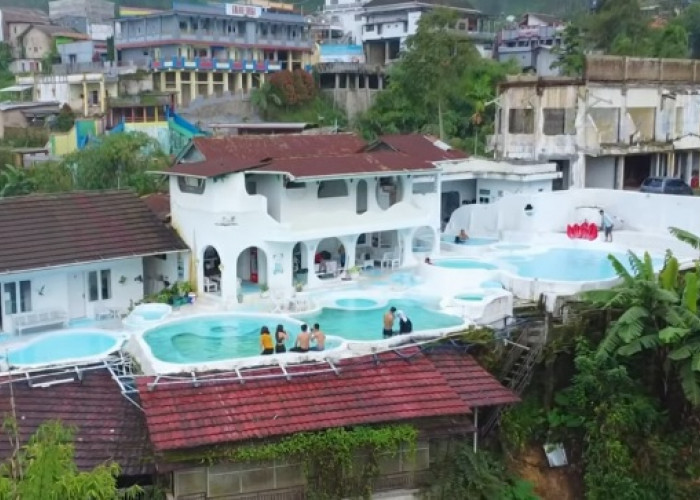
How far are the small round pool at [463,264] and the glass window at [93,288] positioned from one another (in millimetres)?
10331

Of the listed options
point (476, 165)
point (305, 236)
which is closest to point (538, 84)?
point (476, 165)

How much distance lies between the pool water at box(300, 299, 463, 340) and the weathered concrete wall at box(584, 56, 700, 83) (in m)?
18.8

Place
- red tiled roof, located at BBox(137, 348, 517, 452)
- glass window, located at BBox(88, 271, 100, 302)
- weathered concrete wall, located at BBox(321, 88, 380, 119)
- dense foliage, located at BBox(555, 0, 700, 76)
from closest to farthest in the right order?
red tiled roof, located at BBox(137, 348, 517, 452) → glass window, located at BBox(88, 271, 100, 302) → dense foliage, located at BBox(555, 0, 700, 76) → weathered concrete wall, located at BBox(321, 88, 380, 119)

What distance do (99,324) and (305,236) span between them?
616 cm

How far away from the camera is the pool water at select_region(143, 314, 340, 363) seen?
19.8m

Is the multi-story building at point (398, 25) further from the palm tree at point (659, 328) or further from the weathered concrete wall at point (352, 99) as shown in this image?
the palm tree at point (659, 328)

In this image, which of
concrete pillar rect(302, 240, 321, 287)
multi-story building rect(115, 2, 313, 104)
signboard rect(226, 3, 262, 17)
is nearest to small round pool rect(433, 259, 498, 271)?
concrete pillar rect(302, 240, 321, 287)

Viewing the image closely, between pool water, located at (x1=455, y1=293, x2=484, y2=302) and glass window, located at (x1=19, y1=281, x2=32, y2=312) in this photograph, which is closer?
glass window, located at (x1=19, y1=281, x2=32, y2=312)

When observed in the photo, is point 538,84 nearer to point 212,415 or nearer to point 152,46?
point 212,415

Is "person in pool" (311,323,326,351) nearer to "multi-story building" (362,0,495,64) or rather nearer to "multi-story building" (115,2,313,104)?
"multi-story building" (115,2,313,104)

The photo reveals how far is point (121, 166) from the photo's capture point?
4125cm

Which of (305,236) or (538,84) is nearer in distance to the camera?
(305,236)

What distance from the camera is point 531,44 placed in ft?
239

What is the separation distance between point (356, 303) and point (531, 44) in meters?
54.1
